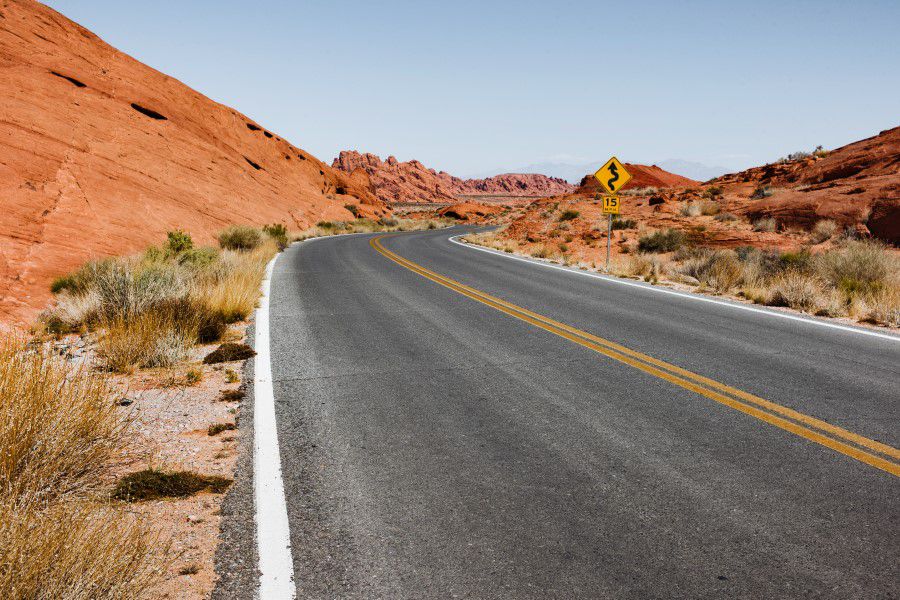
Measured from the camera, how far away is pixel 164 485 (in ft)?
11.3

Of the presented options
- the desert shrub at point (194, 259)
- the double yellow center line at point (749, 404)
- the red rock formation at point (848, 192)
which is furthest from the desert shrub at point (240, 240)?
the red rock formation at point (848, 192)

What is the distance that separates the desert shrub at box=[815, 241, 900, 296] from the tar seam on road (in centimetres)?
1097

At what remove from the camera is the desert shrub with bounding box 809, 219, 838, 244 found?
18203 mm

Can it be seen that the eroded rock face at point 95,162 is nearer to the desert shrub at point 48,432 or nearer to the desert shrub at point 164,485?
the desert shrub at point 48,432

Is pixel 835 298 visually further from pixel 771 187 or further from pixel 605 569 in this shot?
pixel 771 187

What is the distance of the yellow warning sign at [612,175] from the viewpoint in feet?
56.7

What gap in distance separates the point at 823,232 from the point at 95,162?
2528 cm

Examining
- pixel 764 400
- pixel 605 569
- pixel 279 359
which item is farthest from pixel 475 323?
pixel 605 569

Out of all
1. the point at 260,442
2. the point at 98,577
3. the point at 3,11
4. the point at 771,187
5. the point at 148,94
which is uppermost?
the point at 3,11

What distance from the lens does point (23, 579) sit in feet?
6.23

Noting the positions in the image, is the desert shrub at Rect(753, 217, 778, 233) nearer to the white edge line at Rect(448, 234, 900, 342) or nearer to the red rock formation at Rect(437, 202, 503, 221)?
the white edge line at Rect(448, 234, 900, 342)

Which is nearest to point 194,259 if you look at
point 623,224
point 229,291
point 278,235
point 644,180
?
point 229,291

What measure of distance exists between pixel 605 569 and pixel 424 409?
2.47 meters

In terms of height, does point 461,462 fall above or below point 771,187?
below
